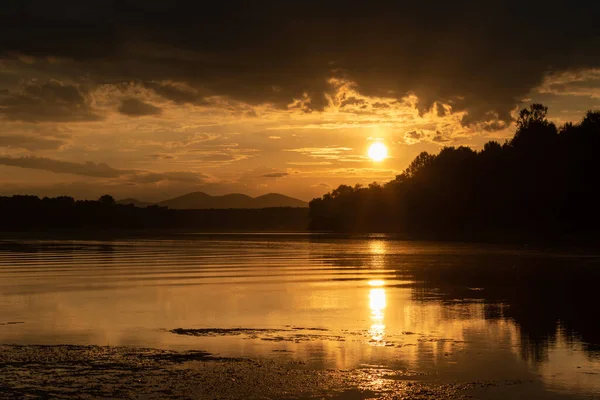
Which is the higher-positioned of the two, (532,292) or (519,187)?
(519,187)

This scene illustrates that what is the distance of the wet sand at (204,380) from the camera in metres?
13.7

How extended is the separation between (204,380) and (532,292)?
69.5 ft

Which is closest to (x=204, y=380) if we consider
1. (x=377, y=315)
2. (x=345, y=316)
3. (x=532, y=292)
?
(x=345, y=316)

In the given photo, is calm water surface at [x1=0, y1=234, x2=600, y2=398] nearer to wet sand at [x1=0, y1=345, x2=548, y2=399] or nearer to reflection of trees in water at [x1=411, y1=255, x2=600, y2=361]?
reflection of trees in water at [x1=411, y1=255, x2=600, y2=361]

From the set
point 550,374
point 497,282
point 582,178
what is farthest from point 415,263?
point 582,178

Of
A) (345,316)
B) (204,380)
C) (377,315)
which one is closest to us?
(204,380)

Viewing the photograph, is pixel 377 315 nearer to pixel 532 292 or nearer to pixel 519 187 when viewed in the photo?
pixel 532 292

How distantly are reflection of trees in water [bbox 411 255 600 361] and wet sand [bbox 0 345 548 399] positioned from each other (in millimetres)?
4295

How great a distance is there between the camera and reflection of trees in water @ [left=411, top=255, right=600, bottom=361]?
2078 centimetres

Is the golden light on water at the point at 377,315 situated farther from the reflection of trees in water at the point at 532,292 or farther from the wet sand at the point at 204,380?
the wet sand at the point at 204,380

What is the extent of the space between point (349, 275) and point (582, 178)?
75054mm

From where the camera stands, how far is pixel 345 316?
80.1 ft

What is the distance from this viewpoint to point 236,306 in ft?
88.4

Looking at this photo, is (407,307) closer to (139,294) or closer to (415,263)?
(139,294)
